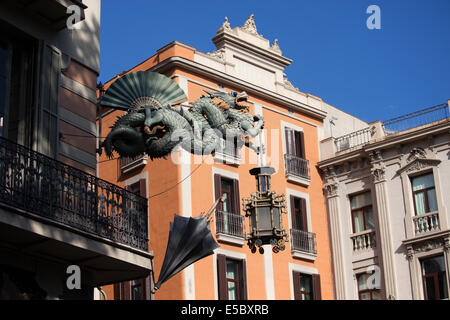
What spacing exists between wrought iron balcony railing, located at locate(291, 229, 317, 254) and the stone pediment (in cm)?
363

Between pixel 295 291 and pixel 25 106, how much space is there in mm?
16118

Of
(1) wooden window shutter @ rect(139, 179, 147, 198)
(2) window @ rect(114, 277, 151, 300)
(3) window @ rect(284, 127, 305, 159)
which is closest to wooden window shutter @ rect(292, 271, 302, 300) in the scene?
(3) window @ rect(284, 127, 305, 159)

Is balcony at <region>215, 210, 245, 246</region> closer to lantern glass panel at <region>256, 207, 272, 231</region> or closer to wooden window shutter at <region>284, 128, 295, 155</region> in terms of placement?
wooden window shutter at <region>284, 128, 295, 155</region>

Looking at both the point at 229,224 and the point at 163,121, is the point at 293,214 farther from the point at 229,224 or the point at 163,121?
the point at 163,121

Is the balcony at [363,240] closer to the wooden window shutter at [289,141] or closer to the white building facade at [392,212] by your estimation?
the white building facade at [392,212]

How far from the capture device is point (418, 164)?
2761 cm

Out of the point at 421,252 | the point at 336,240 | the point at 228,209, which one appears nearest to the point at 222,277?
the point at 228,209

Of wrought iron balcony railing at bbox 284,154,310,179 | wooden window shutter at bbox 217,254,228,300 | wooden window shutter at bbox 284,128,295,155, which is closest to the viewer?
wooden window shutter at bbox 217,254,228,300

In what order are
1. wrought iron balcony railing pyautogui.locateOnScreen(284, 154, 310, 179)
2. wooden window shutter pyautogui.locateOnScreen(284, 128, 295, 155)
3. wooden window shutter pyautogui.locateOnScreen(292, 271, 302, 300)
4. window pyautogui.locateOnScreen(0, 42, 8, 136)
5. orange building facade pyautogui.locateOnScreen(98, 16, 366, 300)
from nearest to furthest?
window pyautogui.locateOnScreen(0, 42, 8, 136) → orange building facade pyautogui.locateOnScreen(98, 16, 366, 300) → wooden window shutter pyautogui.locateOnScreen(292, 271, 302, 300) → wrought iron balcony railing pyautogui.locateOnScreen(284, 154, 310, 179) → wooden window shutter pyautogui.locateOnScreen(284, 128, 295, 155)

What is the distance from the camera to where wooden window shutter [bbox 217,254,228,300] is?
994 inches

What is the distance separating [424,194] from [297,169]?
439 cm

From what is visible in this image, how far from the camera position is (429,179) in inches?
1080
